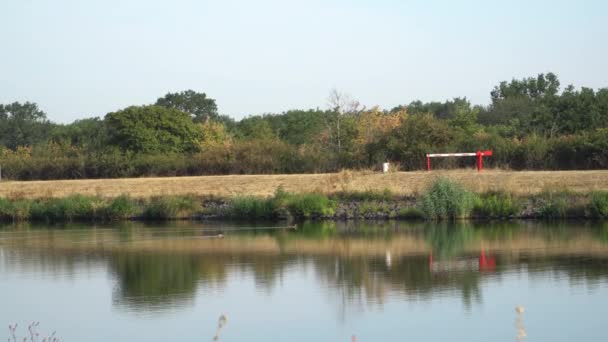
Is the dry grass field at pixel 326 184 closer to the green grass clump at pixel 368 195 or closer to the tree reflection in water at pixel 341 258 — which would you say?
the green grass clump at pixel 368 195

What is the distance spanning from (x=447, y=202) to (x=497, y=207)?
188 centimetres

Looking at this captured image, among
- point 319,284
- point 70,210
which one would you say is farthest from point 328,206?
point 319,284

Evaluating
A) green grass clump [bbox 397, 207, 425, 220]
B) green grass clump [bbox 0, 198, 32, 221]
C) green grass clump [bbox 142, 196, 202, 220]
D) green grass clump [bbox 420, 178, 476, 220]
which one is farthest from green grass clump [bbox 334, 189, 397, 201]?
green grass clump [bbox 0, 198, 32, 221]

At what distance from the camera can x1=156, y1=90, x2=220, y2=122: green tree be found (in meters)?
105

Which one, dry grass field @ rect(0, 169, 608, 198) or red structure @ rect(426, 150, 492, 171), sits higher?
red structure @ rect(426, 150, 492, 171)

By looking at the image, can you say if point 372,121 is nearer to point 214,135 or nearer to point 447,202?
point 214,135

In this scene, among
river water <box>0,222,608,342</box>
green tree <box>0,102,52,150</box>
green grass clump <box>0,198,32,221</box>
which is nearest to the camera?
river water <box>0,222,608,342</box>

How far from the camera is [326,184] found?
42.1m

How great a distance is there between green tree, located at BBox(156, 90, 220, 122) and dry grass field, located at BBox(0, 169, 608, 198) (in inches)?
2064

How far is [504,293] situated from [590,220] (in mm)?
15895

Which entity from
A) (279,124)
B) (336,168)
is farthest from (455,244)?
(279,124)

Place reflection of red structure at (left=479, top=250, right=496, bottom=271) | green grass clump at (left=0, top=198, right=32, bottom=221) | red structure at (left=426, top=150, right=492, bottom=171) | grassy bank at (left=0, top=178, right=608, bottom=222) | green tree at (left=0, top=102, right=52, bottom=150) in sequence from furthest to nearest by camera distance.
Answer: green tree at (left=0, top=102, right=52, bottom=150), green grass clump at (left=0, top=198, right=32, bottom=221), red structure at (left=426, top=150, right=492, bottom=171), grassy bank at (left=0, top=178, right=608, bottom=222), reflection of red structure at (left=479, top=250, right=496, bottom=271)

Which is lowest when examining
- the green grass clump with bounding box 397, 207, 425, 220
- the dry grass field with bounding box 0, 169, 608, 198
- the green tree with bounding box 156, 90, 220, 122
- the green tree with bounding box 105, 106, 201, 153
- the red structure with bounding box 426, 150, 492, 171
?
the green grass clump with bounding box 397, 207, 425, 220

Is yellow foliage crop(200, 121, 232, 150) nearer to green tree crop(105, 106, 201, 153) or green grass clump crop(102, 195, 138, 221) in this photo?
green tree crop(105, 106, 201, 153)
